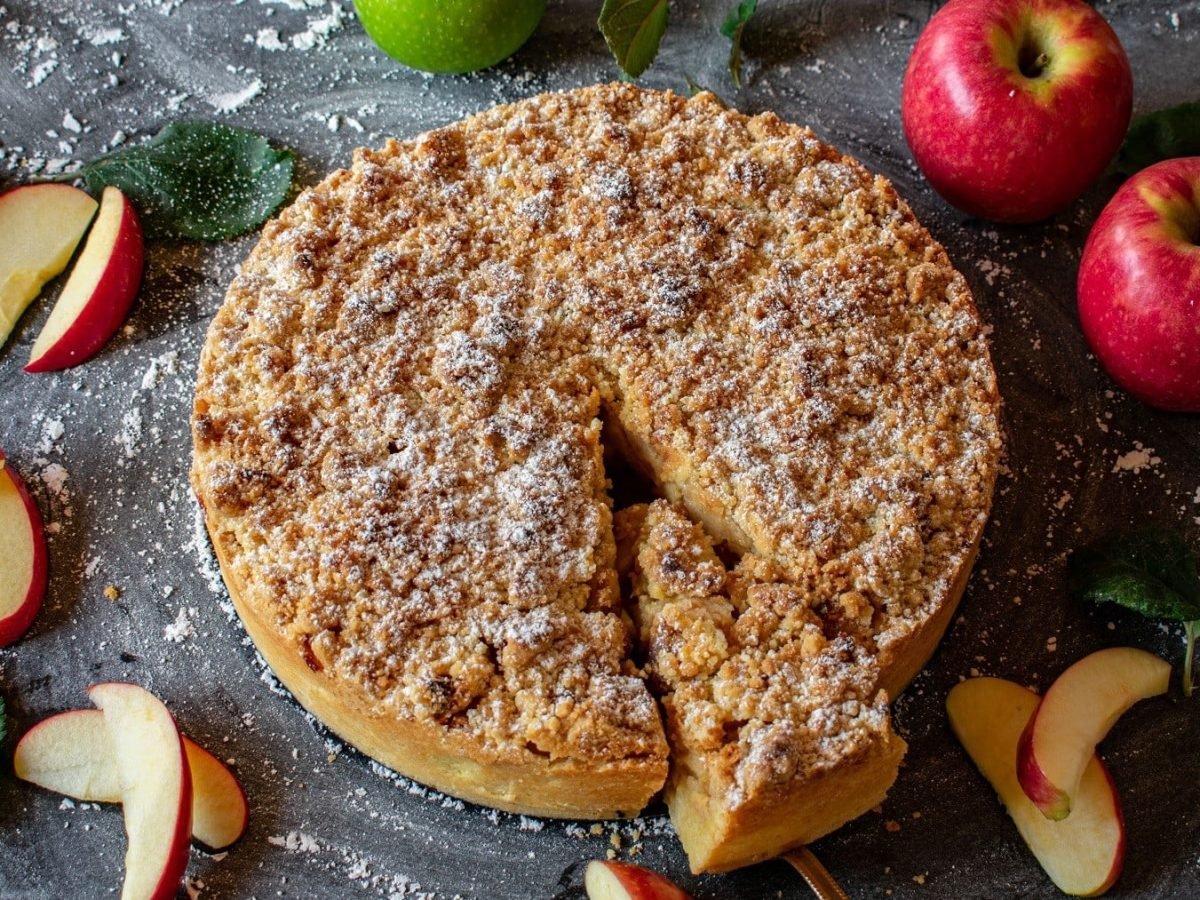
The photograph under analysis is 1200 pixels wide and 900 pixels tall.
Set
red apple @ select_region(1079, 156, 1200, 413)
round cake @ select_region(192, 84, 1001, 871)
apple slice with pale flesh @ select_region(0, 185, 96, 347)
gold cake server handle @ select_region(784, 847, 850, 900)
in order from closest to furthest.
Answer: round cake @ select_region(192, 84, 1001, 871) < gold cake server handle @ select_region(784, 847, 850, 900) < red apple @ select_region(1079, 156, 1200, 413) < apple slice with pale flesh @ select_region(0, 185, 96, 347)

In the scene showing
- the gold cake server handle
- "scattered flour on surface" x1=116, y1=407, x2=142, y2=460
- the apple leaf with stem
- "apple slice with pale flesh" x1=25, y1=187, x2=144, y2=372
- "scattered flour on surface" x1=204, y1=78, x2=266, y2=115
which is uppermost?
"scattered flour on surface" x1=204, y1=78, x2=266, y2=115

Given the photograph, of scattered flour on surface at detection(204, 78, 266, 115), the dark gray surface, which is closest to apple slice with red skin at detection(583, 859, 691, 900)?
the dark gray surface

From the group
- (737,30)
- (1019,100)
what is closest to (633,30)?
(737,30)

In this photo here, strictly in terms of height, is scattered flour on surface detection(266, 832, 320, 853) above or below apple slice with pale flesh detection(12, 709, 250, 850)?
below

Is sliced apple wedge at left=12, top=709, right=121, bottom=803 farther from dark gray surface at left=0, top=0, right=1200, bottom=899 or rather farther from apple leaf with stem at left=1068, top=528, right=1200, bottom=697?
apple leaf with stem at left=1068, top=528, right=1200, bottom=697

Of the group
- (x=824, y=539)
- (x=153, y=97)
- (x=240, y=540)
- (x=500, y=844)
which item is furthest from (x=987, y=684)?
(x=153, y=97)

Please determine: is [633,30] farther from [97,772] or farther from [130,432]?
[97,772]

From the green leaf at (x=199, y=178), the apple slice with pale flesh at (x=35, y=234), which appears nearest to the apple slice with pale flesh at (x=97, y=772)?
the apple slice with pale flesh at (x=35, y=234)
